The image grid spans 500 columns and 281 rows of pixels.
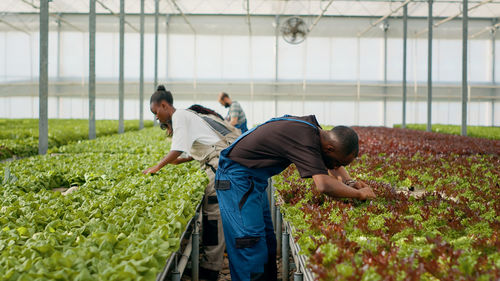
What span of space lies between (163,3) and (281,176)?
81.5ft

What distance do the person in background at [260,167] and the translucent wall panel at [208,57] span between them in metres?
27.6

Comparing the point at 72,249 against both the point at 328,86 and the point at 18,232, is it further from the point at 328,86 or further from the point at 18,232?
the point at 328,86

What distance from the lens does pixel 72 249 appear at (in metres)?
2.18

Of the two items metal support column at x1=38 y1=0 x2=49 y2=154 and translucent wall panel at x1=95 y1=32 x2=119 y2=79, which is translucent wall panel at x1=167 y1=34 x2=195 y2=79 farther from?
metal support column at x1=38 y1=0 x2=49 y2=154

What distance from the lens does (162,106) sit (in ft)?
14.9

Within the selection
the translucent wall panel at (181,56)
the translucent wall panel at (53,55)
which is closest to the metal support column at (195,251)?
the translucent wall panel at (181,56)

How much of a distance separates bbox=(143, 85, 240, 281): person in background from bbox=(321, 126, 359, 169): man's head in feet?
5.67

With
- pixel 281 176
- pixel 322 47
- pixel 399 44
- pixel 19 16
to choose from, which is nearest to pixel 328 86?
pixel 322 47

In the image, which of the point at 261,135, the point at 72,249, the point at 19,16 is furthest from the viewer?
the point at 19,16

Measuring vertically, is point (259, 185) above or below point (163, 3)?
below

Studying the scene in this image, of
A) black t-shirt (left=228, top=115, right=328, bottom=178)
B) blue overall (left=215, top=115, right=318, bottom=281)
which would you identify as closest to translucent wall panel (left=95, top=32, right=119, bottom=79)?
blue overall (left=215, top=115, right=318, bottom=281)

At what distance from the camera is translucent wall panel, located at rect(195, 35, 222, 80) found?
30516 mm

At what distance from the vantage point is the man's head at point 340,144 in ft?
9.30

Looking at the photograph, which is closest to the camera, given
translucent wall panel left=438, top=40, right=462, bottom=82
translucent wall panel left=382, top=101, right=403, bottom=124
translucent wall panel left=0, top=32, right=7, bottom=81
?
translucent wall panel left=382, top=101, right=403, bottom=124
